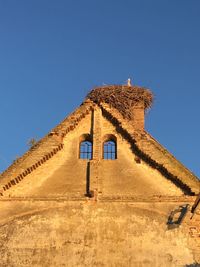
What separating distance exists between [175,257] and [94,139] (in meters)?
4.62

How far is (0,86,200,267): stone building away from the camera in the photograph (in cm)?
1295

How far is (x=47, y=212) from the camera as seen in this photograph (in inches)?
548

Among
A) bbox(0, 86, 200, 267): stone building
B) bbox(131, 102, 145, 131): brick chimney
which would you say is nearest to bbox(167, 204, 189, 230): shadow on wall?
bbox(0, 86, 200, 267): stone building

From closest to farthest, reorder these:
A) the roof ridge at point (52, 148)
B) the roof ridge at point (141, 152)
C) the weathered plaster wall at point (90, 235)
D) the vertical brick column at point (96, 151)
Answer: the weathered plaster wall at point (90, 235), the roof ridge at point (141, 152), the vertical brick column at point (96, 151), the roof ridge at point (52, 148)

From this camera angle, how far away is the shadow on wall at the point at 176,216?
13.4 metres

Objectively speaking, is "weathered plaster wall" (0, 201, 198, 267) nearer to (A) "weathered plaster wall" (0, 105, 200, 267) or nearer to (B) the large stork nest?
(A) "weathered plaster wall" (0, 105, 200, 267)

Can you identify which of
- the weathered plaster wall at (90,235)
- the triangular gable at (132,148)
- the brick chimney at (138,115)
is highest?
the brick chimney at (138,115)

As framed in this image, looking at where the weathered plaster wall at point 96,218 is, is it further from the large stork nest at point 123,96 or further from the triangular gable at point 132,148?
the large stork nest at point 123,96

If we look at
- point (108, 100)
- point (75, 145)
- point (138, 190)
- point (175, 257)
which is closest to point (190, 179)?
point (138, 190)

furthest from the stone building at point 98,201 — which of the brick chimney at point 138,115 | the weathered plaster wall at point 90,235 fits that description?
the brick chimney at point 138,115

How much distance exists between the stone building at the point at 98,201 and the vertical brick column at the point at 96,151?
0.03 meters

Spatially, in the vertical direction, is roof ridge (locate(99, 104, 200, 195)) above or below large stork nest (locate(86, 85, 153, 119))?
below

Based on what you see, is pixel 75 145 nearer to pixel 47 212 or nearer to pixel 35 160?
pixel 35 160

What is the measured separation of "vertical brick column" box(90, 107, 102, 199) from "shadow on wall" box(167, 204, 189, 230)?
211cm
